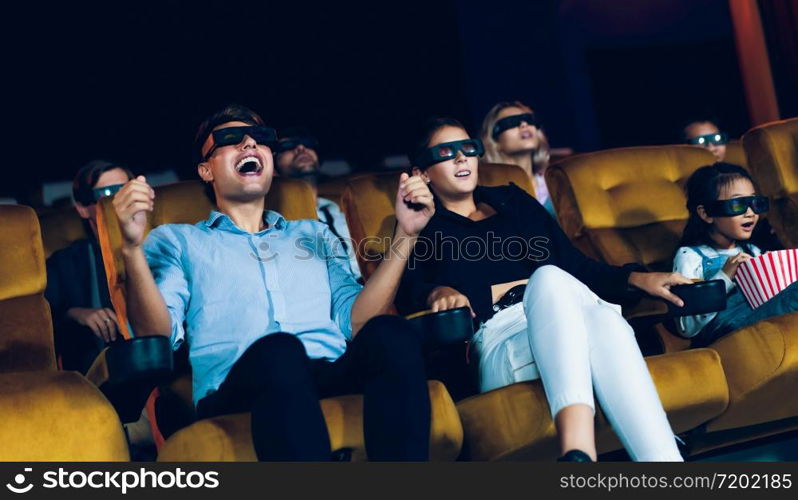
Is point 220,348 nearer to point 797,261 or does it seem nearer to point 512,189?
point 512,189

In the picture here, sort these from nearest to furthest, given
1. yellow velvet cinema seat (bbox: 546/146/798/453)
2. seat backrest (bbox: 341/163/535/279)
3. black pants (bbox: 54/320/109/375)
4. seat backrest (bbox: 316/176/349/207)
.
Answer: seat backrest (bbox: 341/163/535/279)
black pants (bbox: 54/320/109/375)
yellow velvet cinema seat (bbox: 546/146/798/453)
seat backrest (bbox: 316/176/349/207)

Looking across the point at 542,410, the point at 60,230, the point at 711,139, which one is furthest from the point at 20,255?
the point at 711,139

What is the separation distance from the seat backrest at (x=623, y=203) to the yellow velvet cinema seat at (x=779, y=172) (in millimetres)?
230

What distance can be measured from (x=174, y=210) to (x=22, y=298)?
404 mm

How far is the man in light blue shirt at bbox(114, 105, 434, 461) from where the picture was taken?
1602 millimetres

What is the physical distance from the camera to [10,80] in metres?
4.44

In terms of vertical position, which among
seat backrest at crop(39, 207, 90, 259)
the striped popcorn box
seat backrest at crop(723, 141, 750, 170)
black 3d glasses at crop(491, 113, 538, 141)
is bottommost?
the striped popcorn box

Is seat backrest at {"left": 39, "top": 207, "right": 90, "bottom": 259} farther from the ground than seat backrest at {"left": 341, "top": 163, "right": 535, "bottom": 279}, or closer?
farther from the ground

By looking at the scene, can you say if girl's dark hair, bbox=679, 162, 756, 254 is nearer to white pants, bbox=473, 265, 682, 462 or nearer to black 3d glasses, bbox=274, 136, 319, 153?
white pants, bbox=473, 265, 682, 462

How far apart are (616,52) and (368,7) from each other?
100 inches

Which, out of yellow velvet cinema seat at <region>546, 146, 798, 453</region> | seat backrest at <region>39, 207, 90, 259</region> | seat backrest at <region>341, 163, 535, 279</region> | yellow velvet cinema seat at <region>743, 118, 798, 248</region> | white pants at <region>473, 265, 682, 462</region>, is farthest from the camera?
seat backrest at <region>39, 207, 90, 259</region>

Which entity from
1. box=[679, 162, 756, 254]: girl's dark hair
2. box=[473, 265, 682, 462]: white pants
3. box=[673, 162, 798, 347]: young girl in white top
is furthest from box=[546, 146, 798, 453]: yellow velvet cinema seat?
box=[473, 265, 682, 462]: white pants

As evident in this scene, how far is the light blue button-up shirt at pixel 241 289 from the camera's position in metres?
1.93

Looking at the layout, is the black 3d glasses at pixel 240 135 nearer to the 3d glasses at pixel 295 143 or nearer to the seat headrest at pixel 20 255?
the seat headrest at pixel 20 255
